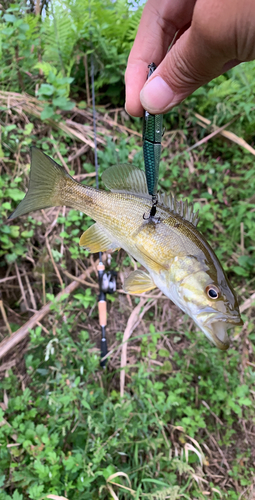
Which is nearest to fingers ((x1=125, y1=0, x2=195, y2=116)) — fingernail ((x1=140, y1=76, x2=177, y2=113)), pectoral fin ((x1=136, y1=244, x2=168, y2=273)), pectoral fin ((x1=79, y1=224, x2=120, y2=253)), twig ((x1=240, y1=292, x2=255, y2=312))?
fingernail ((x1=140, y1=76, x2=177, y2=113))

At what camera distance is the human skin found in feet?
2.99

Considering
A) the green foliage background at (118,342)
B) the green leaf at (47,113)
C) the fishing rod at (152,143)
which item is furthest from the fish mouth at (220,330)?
the green leaf at (47,113)

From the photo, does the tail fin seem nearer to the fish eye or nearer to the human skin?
the human skin

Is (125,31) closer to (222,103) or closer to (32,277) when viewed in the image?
(222,103)

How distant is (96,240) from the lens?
1.63 metres

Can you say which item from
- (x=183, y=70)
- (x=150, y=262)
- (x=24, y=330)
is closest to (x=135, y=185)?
(x=150, y=262)

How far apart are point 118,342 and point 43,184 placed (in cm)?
174

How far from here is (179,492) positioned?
186cm

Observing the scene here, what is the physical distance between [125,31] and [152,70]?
8.39 feet

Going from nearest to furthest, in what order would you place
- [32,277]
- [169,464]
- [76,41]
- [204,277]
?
1. [204,277]
2. [169,464]
3. [32,277]
4. [76,41]

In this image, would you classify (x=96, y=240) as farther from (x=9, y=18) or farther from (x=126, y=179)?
(x=9, y=18)

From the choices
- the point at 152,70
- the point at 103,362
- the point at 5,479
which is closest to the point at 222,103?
the point at 152,70

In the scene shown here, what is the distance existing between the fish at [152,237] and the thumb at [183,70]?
14.7 inches

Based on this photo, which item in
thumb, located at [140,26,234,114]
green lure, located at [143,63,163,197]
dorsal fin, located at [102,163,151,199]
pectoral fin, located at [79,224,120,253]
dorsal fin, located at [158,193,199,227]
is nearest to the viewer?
thumb, located at [140,26,234,114]
